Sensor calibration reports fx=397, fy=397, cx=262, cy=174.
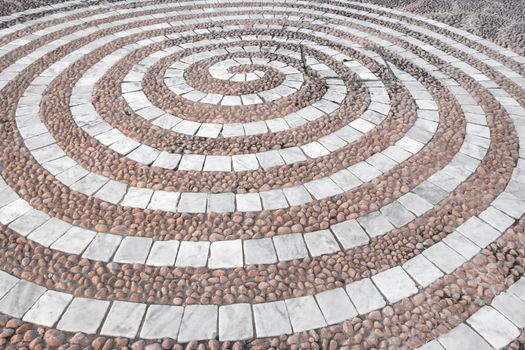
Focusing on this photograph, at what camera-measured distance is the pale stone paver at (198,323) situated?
3457 millimetres

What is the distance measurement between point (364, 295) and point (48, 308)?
2.95 m

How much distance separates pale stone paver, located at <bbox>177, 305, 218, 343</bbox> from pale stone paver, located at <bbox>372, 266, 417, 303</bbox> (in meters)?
1.63

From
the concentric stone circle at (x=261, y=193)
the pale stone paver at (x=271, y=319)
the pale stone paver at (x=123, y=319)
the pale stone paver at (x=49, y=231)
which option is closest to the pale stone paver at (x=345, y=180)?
the concentric stone circle at (x=261, y=193)

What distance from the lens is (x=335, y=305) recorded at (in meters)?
3.73

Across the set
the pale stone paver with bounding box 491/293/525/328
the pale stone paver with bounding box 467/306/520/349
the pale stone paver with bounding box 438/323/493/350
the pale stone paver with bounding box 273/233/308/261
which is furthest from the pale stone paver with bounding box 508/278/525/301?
the pale stone paver with bounding box 273/233/308/261

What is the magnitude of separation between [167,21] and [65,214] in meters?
7.18

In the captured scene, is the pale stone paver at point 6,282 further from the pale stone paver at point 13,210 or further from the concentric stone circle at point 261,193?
the pale stone paver at point 13,210

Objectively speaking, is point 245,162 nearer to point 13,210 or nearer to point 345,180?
point 345,180

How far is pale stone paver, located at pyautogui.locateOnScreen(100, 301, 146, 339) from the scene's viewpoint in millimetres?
3469

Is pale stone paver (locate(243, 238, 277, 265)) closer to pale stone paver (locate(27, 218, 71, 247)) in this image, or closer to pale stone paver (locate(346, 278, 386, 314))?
pale stone paver (locate(346, 278, 386, 314))

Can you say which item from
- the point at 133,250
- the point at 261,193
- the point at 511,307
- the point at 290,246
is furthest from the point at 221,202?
the point at 511,307

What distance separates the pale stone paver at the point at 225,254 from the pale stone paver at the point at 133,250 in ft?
2.29

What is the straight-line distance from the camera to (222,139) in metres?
5.96

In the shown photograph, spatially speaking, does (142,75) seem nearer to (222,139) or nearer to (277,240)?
(222,139)
